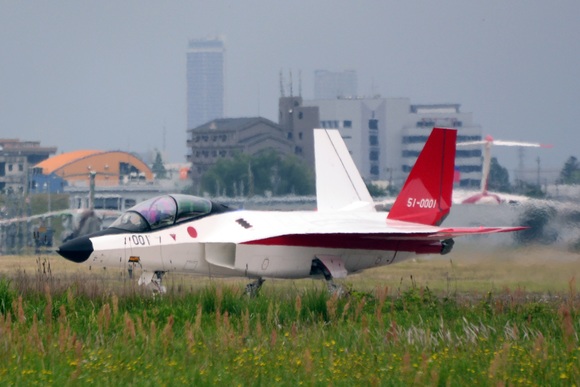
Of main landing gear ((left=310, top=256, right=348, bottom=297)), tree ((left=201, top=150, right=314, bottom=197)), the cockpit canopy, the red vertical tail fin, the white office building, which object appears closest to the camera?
the cockpit canopy

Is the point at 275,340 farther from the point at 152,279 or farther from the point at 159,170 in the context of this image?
the point at 159,170

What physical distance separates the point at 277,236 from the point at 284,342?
25.4 feet

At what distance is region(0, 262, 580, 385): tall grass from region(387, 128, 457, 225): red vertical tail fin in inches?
238

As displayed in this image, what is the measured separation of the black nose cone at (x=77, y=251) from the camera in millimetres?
19391

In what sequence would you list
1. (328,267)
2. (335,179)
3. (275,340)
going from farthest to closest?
(335,179) < (328,267) < (275,340)

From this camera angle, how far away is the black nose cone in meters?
19.4

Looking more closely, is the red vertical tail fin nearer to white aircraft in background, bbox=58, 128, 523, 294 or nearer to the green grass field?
white aircraft in background, bbox=58, 128, 523, 294

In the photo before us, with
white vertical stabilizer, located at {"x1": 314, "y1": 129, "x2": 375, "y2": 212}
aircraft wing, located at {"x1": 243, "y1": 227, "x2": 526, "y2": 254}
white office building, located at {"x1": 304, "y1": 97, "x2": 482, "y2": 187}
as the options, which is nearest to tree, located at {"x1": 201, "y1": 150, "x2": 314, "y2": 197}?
white office building, located at {"x1": 304, "y1": 97, "x2": 482, "y2": 187}

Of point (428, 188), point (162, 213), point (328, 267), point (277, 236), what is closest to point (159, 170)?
point (428, 188)

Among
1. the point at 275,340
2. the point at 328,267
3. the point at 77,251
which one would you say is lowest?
the point at 275,340

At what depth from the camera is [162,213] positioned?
2030 centimetres

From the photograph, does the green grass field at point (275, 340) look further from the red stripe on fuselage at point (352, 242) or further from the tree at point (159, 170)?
Answer: the tree at point (159, 170)

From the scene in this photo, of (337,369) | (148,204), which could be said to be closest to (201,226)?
(148,204)

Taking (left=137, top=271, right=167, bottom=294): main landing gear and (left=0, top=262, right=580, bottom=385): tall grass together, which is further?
(left=137, top=271, right=167, bottom=294): main landing gear
